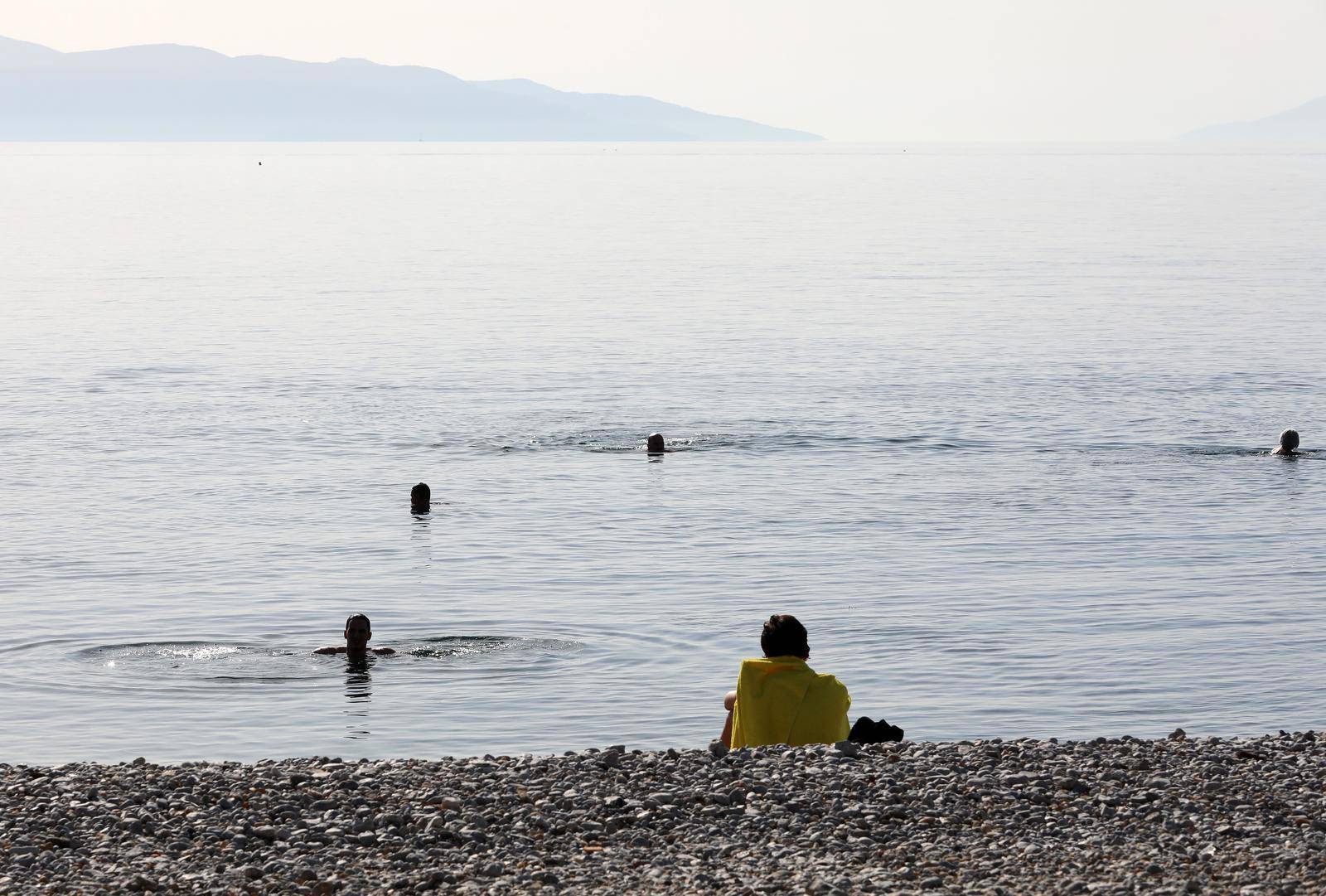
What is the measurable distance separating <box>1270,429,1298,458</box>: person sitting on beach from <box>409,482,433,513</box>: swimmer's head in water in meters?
16.0

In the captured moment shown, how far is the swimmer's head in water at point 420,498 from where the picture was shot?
28781mm

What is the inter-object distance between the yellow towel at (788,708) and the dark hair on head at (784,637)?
347 mm

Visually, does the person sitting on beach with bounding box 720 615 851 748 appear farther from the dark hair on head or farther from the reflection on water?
the reflection on water

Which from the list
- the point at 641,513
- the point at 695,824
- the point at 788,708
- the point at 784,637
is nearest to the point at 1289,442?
the point at 641,513

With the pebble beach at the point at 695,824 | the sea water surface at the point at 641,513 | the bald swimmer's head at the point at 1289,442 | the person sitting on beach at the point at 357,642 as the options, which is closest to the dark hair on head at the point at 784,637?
the pebble beach at the point at 695,824

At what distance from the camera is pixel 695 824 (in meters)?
12.1

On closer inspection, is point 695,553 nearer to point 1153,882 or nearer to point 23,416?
point 1153,882

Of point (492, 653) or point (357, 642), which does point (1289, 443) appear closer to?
point (492, 653)

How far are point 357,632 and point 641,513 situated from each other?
1029 centimetres

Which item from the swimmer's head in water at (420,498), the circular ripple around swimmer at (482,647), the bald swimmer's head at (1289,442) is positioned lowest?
the circular ripple around swimmer at (482,647)

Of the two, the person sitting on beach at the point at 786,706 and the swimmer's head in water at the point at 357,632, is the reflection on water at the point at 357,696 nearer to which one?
the swimmer's head in water at the point at 357,632

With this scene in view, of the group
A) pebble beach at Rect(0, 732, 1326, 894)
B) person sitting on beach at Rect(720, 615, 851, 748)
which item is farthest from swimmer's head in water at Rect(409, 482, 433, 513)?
person sitting on beach at Rect(720, 615, 851, 748)

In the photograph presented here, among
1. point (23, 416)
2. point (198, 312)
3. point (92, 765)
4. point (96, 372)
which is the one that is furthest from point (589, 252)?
point (92, 765)

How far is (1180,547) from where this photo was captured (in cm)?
2683
